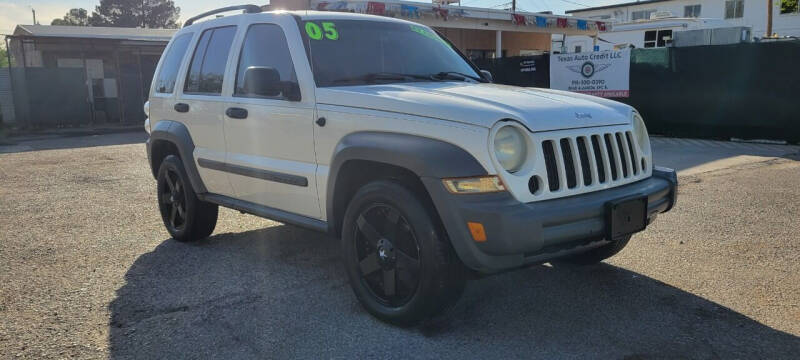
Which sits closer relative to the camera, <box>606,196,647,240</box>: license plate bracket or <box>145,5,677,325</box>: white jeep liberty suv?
<box>145,5,677,325</box>: white jeep liberty suv

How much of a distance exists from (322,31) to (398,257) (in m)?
1.74

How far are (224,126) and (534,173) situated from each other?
2539mm

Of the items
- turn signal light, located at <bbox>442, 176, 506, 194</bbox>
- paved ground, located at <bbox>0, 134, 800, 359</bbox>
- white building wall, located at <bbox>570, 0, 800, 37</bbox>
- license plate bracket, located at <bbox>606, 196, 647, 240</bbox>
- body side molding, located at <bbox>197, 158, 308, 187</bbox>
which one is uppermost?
white building wall, located at <bbox>570, 0, 800, 37</bbox>

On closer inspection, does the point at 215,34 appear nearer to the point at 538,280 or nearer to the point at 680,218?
the point at 538,280

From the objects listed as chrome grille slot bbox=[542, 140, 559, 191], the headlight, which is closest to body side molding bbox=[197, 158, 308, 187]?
chrome grille slot bbox=[542, 140, 559, 191]

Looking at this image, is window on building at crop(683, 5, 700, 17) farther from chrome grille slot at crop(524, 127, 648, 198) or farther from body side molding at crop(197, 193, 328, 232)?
body side molding at crop(197, 193, 328, 232)

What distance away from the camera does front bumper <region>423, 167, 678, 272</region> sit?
3.09m

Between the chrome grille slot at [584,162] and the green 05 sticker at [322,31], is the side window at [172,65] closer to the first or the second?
the green 05 sticker at [322,31]

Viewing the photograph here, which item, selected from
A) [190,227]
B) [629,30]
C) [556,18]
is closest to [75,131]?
[190,227]

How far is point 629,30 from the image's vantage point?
29172 mm

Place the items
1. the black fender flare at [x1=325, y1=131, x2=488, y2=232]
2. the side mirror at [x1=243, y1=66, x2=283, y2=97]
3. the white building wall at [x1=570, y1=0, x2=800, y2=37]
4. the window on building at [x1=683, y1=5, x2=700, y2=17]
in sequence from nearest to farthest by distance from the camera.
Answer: the black fender flare at [x1=325, y1=131, x2=488, y2=232] → the side mirror at [x1=243, y1=66, x2=283, y2=97] → the white building wall at [x1=570, y1=0, x2=800, y2=37] → the window on building at [x1=683, y1=5, x2=700, y2=17]

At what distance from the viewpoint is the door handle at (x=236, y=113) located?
179 inches

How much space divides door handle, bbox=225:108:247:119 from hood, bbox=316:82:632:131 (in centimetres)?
→ 79

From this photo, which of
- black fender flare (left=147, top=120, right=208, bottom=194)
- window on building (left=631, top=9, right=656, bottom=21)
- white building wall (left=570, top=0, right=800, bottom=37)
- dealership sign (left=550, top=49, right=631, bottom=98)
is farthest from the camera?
window on building (left=631, top=9, right=656, bottom=21)
